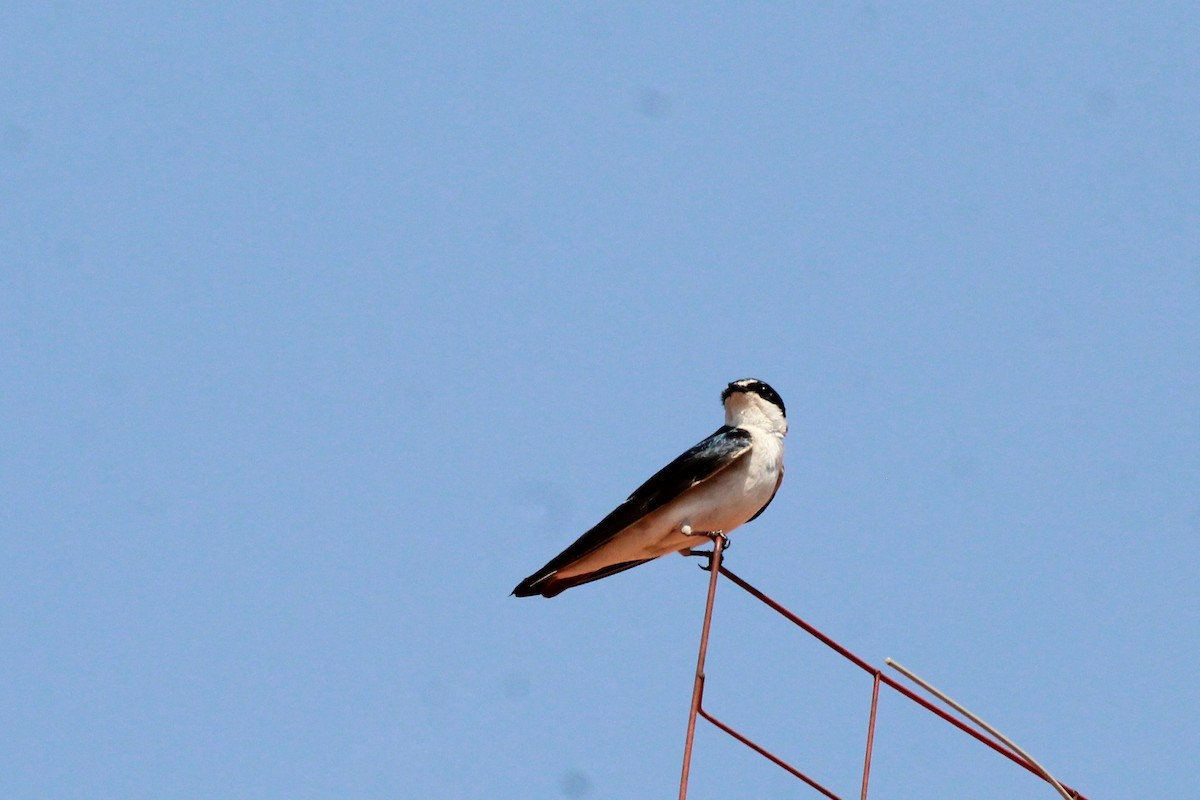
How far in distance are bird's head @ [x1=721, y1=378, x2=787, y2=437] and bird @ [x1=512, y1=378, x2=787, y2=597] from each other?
227mm

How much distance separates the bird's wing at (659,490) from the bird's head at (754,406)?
441 mm

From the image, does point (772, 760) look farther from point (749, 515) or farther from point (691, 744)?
point (749, 515)

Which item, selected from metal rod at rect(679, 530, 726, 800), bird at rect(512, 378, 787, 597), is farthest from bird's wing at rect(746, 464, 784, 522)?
metal rod at rect(679, 530, 726, 800)

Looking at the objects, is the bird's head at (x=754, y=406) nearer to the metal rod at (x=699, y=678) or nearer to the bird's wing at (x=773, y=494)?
the bird's wing at (x=773, y=494)

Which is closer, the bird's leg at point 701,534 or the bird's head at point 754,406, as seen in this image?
the bird's leg at point 701,534

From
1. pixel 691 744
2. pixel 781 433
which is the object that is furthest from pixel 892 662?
pixel 781 433

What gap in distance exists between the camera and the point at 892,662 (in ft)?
18.1

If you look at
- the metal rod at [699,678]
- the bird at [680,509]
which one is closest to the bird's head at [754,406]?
the bird at [680,509]

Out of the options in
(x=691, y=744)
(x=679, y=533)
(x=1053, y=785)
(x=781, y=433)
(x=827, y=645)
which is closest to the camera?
(x=691, y=744)

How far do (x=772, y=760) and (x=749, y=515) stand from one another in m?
3.85

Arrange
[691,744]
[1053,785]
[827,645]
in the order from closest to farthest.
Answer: [691,744], [1053,785], [827,645]

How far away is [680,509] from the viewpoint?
31.6ft

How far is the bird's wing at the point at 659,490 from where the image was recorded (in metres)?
9.63

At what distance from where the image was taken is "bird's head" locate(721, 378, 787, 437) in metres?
10.4
